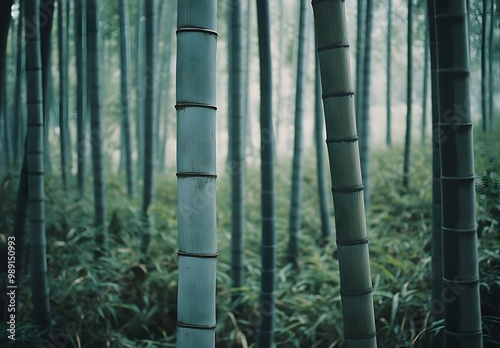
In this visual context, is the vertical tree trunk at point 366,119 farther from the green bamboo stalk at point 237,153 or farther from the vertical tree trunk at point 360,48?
the green bamboo stalk at point 237,153

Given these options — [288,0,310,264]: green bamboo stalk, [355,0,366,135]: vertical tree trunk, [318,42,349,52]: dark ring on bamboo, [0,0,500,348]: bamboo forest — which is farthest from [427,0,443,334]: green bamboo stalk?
[355,0,366,135]: vertical tree trunk

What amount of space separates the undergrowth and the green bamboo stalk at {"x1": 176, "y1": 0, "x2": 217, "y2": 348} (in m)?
1.10

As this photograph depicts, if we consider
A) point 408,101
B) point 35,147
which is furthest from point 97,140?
point 408,101

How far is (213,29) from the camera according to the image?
4.16ft

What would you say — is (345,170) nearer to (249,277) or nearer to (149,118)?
(249,277)

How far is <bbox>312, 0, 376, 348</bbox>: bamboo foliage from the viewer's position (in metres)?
1.28

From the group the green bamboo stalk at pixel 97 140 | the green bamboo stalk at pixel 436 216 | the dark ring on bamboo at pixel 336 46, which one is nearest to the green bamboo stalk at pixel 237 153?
the green bamboo stalk at pixel 97 140

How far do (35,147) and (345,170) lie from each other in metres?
1.65

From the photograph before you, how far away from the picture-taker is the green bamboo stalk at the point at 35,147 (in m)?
2.20

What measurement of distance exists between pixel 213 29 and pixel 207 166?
39 centimetres

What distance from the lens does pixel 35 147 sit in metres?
2.25

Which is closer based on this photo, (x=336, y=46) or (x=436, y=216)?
(x=336, y=46)

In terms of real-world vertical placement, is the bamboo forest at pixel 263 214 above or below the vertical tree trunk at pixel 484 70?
below

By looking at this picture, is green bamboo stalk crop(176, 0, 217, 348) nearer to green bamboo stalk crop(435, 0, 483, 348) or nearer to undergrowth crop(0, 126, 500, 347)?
green bamboo stalk crop(435, 0, 483, 348)
